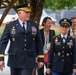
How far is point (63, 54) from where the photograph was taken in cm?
605

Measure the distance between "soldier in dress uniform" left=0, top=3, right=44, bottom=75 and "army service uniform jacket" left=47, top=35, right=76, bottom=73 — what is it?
0.46 meters

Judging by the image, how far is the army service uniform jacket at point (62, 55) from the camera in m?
6.01

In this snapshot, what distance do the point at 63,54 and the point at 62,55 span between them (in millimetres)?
24

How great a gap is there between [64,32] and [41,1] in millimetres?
2485

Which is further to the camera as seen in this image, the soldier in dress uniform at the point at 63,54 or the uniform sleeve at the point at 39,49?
the soldier in dress uniform at the point at 63,54

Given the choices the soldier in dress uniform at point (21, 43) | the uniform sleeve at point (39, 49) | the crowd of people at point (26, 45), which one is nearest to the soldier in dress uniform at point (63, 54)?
the crowd of people at point (26, 45)

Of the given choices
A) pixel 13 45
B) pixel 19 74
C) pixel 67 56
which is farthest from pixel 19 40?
pixel 67 56

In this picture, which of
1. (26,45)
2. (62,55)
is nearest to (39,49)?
(26,45)

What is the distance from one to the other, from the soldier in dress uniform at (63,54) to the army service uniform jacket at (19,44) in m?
0.49

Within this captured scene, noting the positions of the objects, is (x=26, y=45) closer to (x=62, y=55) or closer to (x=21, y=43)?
(x=21, y=43)

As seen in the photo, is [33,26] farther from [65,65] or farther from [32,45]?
[65,65]

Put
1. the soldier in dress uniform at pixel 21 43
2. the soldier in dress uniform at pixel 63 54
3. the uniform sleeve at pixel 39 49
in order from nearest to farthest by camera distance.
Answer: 1. the soldier in dress uniform at pixel 21 43
2. the uniform sleeve at pixel 39 49
3. the soldier in dress uniform at pixel 63 54

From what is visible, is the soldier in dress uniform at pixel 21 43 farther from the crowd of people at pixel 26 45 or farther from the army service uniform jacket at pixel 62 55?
the army service uniform jacket at pixel 62 55

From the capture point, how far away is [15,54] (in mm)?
5609
